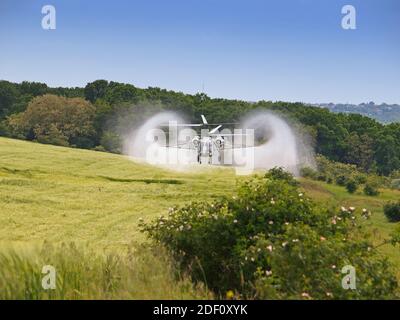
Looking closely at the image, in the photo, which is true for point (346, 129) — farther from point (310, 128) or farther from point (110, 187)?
point (110, 187)

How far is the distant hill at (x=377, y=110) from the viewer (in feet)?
51.8

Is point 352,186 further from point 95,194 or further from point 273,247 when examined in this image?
point 273,247

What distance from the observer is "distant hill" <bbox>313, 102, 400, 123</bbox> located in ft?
51.8

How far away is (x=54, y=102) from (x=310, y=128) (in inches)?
279

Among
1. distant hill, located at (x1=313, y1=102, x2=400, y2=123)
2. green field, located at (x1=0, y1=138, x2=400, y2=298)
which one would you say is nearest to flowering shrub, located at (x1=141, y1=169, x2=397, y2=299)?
green field, located at (x1=0, y1=138, x2=400, y2=298)

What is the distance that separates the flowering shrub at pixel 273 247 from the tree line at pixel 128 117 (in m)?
7.04

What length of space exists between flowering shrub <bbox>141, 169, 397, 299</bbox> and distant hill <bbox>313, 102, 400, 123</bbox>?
8.07 metres

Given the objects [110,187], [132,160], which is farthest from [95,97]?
[110,187]

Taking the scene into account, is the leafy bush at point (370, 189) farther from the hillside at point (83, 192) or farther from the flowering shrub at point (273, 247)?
the flowering shrub at point (273, 247)

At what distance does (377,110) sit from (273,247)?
13.4 meters

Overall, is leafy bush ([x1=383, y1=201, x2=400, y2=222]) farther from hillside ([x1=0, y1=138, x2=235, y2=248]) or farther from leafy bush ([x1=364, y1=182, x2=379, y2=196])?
hillside ([x1=0, y1=138, x2=235, y2=248])

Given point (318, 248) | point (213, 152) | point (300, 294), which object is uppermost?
point (213, 152)

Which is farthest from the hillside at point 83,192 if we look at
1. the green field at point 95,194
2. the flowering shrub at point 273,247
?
the flowering shrub at point 273,247

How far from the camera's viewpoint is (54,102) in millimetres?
14969
